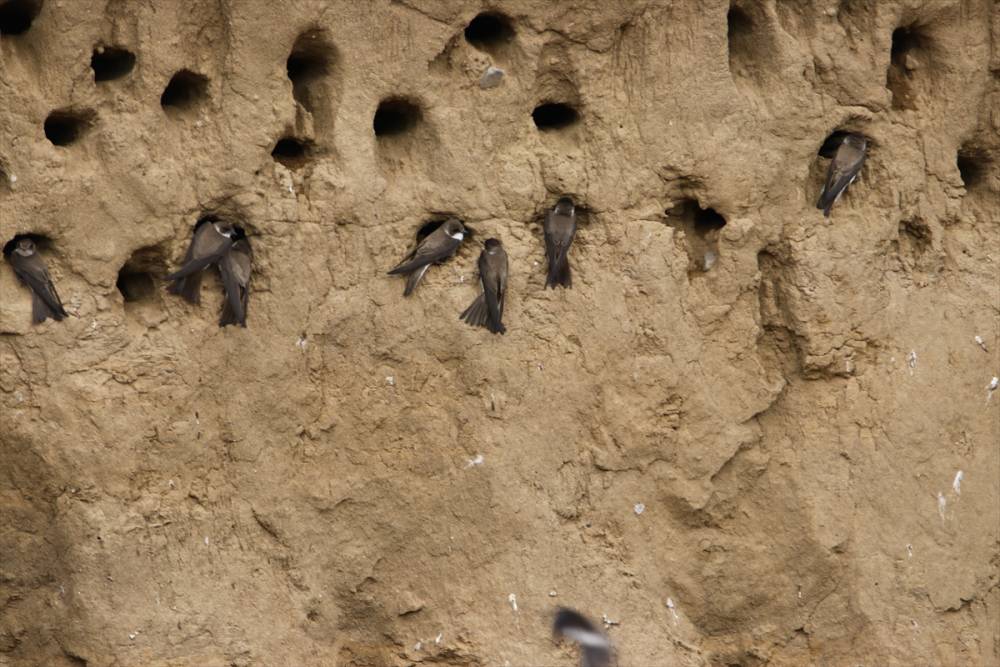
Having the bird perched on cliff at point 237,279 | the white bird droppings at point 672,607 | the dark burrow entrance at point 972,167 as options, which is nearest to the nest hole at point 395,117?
the bird perched on cliff at point 237,279

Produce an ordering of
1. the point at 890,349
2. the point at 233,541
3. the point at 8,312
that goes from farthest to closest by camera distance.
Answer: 1. the point at 890,349
2. the point at 233,541
3. the point at 8,312

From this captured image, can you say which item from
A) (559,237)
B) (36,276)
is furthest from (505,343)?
(36,276)

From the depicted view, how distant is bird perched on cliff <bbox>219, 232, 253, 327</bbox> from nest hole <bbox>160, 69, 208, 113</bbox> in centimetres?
38

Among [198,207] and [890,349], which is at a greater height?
[198,207]

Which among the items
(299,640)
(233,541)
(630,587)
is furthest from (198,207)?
(630,587)

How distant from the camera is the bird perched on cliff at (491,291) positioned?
17.2 feet

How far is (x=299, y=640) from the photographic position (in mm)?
5238

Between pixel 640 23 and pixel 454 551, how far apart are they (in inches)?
67.1

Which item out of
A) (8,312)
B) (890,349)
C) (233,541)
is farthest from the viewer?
(890,349)

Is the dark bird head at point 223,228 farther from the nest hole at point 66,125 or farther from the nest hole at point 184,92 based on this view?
the nest hole at point 66,125

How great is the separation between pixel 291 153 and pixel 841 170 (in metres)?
1.72

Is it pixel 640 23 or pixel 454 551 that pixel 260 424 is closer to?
pixel 454 551

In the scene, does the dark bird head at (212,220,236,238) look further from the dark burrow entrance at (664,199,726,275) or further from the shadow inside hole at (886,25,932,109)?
the shadow inside hole at (886,25,932,109)

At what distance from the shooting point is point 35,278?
4.81 meters
